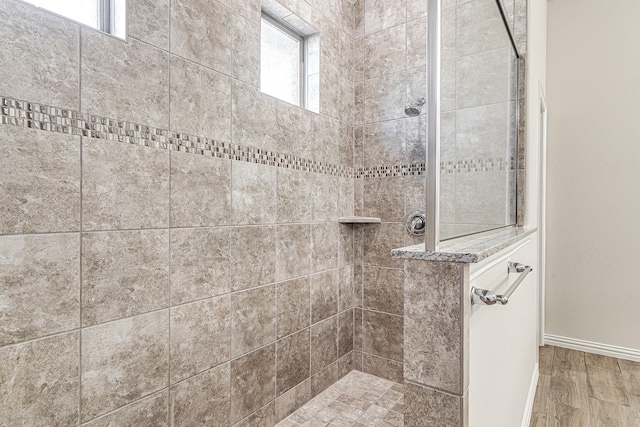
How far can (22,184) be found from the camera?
0.98 m

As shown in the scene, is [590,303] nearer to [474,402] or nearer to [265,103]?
[474,402]

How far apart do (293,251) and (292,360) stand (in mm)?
620

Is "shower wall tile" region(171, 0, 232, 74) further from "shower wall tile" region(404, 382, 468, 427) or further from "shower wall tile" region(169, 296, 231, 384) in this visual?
"shower wall tile" region(404, 382, 468, 427)

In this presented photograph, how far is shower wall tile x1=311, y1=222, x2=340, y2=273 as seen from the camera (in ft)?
7.13

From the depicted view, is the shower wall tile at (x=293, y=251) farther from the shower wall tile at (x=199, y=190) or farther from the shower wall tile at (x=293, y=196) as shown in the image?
the shower wall tile at (x=199, y=190)

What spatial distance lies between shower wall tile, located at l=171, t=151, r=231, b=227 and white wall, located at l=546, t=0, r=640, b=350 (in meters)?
2.79

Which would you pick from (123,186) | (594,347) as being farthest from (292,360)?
(594,347)

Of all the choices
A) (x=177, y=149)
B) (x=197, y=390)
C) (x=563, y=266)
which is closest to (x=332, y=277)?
(x=197, y=390)

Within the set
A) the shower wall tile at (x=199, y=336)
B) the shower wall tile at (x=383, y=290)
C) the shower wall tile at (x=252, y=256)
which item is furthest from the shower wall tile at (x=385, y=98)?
the shower wall tile at (x=199, y=336)

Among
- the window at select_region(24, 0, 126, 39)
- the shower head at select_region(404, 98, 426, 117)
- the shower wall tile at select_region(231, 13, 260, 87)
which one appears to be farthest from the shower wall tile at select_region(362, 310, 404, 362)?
the window at select_region(24, 0, 126, 39)

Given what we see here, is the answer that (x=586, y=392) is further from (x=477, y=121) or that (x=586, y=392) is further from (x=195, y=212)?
(x=195, y=212)

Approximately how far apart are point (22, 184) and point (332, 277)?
1712mm

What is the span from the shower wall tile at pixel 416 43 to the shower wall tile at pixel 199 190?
148 cm

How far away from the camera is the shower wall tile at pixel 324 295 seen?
2.17 metres
